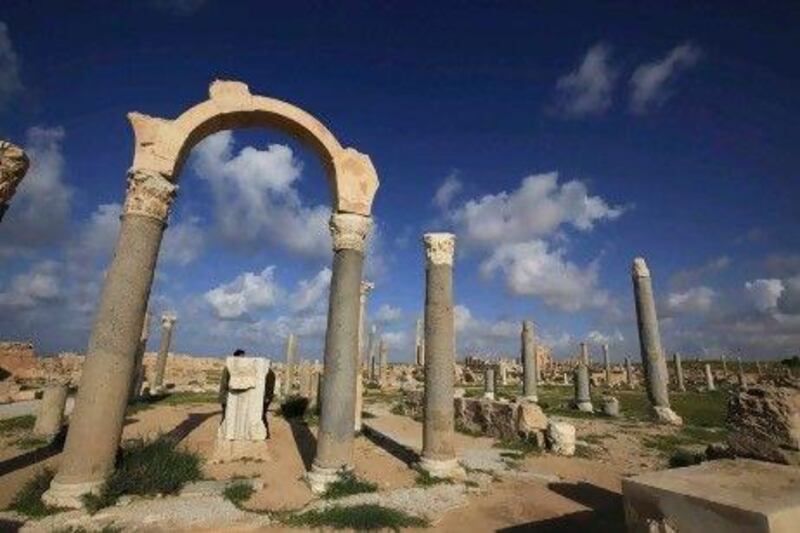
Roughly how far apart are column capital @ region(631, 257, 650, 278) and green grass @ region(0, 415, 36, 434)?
2210cm

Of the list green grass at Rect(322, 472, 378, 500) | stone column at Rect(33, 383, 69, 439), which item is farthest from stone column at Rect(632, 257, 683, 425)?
stone column at Rect(33, 383, 69, 439)

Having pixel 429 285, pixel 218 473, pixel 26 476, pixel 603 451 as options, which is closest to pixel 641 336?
pixel 603 451

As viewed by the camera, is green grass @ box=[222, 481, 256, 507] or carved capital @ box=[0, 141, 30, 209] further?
green grass @ box=[222, 481, 256, 507]

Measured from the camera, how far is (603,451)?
12398 mm

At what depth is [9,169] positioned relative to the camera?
6.14m

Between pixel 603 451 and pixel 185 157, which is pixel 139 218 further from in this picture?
pixel 603 451

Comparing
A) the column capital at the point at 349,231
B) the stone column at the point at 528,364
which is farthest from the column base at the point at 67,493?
the stone column at the point at 528,364

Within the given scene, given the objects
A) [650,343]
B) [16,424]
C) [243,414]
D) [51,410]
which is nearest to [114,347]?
[243,414]

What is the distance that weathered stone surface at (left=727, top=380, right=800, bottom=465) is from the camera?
16.3 feet

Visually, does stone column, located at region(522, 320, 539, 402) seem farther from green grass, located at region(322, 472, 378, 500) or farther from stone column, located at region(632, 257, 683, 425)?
green grass, located at region(322, 472, 378, 500)

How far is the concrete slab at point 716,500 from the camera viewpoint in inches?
128

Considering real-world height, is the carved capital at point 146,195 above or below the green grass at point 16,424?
above

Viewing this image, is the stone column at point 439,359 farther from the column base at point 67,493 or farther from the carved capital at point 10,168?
the carved capital at point 10,168

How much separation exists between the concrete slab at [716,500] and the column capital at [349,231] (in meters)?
6.27
